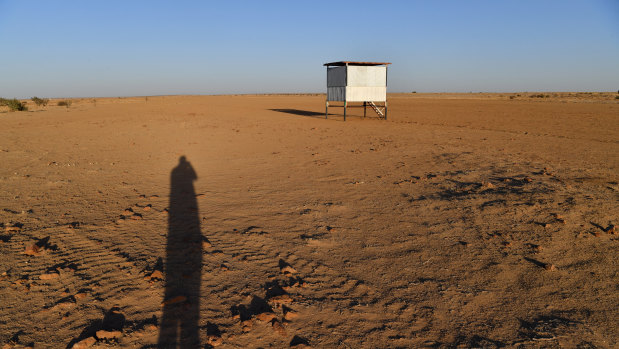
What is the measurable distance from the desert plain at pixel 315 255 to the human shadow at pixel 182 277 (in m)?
0.02

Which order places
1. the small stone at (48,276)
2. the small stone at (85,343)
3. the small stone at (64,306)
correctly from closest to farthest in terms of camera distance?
1. the small stone at (85,343)
2. the small stone at (64,306)
3. the small stone at (48,276)

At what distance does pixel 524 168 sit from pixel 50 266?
27.4ft

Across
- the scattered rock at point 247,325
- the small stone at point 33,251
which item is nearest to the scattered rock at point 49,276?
the small stone at point 33,251

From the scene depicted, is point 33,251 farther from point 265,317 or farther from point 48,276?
point 265,317

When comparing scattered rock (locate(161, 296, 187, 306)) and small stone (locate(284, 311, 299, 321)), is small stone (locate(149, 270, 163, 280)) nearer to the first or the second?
scattered rock (locate(161, 296, 187, 306))

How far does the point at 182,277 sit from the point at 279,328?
4.29ft

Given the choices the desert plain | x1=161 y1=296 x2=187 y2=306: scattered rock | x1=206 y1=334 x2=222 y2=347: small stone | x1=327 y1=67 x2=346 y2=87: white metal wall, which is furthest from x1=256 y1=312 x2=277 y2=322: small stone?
x1=327 y1=67 x2=346 y2=87: white metal wall

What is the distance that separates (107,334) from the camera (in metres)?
2.72

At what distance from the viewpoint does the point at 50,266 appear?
3.83 meters

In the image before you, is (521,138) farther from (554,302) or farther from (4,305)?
(4,305)

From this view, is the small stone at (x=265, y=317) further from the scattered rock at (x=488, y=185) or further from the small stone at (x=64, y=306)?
the scattered rock at (x=488, y=185)

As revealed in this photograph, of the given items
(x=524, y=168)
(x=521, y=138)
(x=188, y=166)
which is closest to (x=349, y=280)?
(x=524, y=168)

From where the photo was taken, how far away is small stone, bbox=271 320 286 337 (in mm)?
2842

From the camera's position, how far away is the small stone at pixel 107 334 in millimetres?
2709
